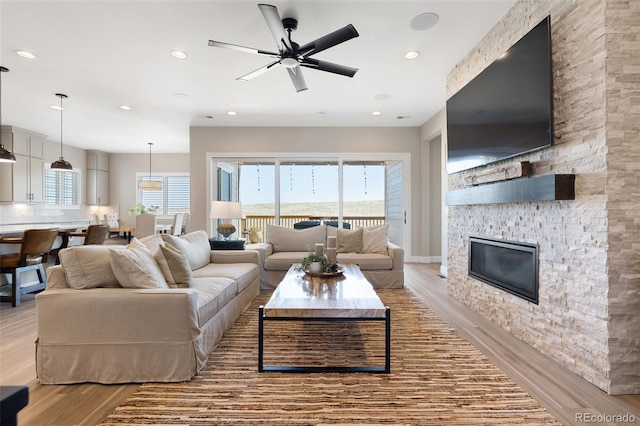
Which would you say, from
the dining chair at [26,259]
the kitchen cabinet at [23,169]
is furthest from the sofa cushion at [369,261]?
the kitchen cabinet at [23,169]

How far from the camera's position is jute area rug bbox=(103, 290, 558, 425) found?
1683 millimetres

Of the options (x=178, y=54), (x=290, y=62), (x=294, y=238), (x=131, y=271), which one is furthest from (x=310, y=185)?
(x=131, y=271)

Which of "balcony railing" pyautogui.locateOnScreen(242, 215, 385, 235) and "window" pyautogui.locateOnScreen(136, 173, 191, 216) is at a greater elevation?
"window" pyautogui.locateOnScreen(136, 173, 191, 216)

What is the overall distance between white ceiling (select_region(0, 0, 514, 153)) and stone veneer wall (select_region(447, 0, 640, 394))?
1.06 metres

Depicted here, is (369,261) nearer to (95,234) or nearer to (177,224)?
(95,234)

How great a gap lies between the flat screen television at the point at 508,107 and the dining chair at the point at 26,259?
16.5ft

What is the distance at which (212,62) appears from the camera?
381cm

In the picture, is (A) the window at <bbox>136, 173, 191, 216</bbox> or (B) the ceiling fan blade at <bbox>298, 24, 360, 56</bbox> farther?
(A) the window at <bbox>136, 173, 191, 216</bbox>

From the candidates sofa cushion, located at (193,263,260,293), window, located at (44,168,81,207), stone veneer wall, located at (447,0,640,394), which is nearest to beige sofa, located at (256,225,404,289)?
sofa cushion, located at (193,263,260,293)

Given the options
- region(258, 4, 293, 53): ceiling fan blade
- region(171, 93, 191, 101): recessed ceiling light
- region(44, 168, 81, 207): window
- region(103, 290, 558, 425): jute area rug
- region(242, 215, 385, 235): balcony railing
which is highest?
region(171, 93, 191, 101): recessed ceiling light

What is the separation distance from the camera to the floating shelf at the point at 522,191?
213 cm

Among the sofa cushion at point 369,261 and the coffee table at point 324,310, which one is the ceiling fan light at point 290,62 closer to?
the coffee table at point 324,310

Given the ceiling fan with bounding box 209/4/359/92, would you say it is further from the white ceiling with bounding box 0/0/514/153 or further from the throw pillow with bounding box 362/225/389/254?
the throw pillow with bounding box 362/225/389/254

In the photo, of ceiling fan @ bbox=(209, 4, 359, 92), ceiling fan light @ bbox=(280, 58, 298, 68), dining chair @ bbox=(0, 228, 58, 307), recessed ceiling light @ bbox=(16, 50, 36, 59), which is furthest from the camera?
dining chair @ bbox=(0, 228, 58, 307)
